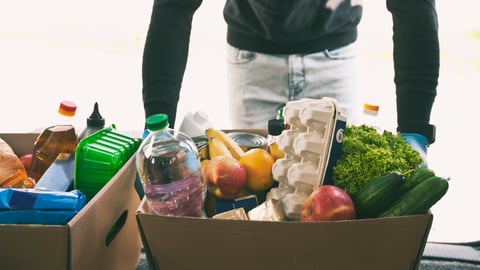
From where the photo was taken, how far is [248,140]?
0.93 meters

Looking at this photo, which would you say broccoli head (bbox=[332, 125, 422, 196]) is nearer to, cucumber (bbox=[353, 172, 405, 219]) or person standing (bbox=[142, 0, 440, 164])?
Result: cucumber (bbox=[353, 172, 405, 219])

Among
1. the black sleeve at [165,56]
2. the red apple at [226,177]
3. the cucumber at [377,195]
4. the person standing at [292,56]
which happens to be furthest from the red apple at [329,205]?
the black sleeve at [165,56]

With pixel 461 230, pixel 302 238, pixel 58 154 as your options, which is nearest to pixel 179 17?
pixel 58 154

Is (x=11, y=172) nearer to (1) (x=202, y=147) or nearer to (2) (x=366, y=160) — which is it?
(1) (x=202, y=147)

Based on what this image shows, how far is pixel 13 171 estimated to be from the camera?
81 centimetres

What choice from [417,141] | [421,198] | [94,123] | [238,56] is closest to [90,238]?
[94,123]

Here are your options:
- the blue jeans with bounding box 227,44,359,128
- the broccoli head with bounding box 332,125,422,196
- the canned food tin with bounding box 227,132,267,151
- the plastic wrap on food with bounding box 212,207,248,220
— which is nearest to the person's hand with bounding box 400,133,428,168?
the broccoli head with bounding box 332,125,422,196

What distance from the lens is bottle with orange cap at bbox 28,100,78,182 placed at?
88 cm

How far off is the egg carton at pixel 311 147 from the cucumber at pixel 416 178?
99 millimetres

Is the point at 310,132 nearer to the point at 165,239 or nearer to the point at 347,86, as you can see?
the point at 165,239

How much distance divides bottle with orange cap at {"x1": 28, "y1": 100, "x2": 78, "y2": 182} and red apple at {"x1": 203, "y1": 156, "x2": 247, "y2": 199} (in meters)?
0.28

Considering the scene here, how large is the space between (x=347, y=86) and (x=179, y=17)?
1.88 feet

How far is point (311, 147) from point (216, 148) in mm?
213

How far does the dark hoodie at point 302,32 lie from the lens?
1.01m
